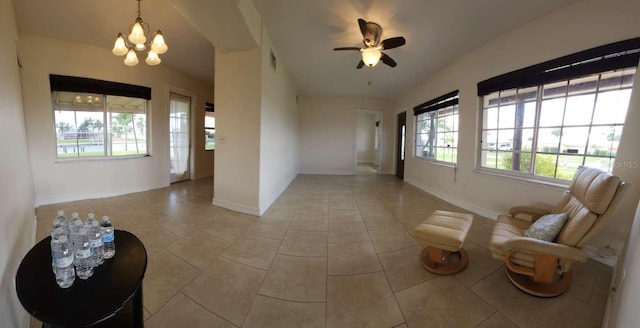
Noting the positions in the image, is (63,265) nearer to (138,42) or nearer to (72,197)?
(138,42)

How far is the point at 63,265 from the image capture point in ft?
2.74

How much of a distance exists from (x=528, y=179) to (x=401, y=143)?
13.0 feet

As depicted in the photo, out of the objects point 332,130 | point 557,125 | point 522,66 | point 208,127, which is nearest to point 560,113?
point 557,125

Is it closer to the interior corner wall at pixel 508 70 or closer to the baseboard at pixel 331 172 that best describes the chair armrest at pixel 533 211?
the interior corner wall at pixel 508 70

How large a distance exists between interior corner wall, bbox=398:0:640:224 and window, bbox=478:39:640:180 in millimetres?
133

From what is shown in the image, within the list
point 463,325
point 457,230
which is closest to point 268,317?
point 463,325

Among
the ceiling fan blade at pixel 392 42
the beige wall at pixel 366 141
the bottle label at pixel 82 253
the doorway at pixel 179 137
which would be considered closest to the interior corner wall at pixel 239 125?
the ceiling fan blade at pixel 392 42

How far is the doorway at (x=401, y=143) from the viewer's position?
637 centimetres

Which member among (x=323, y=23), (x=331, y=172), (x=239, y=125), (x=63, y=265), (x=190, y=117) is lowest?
(x=331, y=172)

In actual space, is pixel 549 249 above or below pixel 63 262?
below

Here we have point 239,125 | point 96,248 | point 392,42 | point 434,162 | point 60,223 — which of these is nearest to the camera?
point 96,248

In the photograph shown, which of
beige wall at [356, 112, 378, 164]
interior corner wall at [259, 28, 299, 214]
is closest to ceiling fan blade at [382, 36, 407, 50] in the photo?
interior corner wall at [259, 28, 299, 214]

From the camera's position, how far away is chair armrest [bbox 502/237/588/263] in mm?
1533

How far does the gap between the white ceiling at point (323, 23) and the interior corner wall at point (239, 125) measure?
0.63 m
